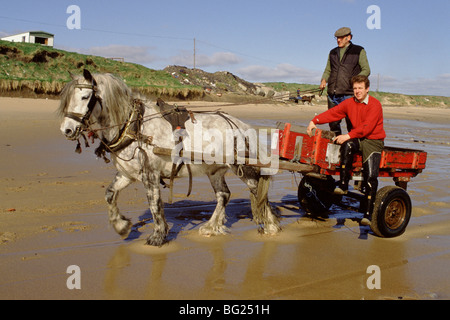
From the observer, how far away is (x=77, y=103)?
5.28 m

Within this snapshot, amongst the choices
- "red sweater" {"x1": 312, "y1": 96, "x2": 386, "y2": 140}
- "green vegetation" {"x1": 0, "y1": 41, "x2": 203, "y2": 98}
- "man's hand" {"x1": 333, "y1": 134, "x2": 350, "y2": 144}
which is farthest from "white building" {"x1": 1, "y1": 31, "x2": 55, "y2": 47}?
"man's hand" {"x1": 333, "y1": 134, "x2": 350, "y2": 144}

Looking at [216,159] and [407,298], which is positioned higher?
[216,159]

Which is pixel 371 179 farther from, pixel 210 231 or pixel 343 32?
Answer: pixel 343 32

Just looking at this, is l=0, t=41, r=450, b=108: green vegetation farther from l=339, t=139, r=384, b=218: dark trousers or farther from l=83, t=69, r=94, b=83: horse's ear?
l=339, t=139, r=384, b=218: dark trousers

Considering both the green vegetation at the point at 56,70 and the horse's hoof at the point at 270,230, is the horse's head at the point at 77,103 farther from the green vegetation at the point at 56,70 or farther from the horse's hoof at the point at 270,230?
the green vegetation at the point at 56,70

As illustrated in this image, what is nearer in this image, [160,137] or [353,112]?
[160,137]

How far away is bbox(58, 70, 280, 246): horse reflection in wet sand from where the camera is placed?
17.5 ft

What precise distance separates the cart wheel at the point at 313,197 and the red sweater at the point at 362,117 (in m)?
1.41

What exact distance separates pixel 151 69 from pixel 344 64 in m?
32.6

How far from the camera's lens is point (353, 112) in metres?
6.37

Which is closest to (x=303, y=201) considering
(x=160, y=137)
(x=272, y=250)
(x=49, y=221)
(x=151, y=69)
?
(x=272, y=250)

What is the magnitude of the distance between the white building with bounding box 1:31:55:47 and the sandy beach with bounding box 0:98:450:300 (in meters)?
43.3

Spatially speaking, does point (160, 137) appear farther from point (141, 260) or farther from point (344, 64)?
point (344, 64)
